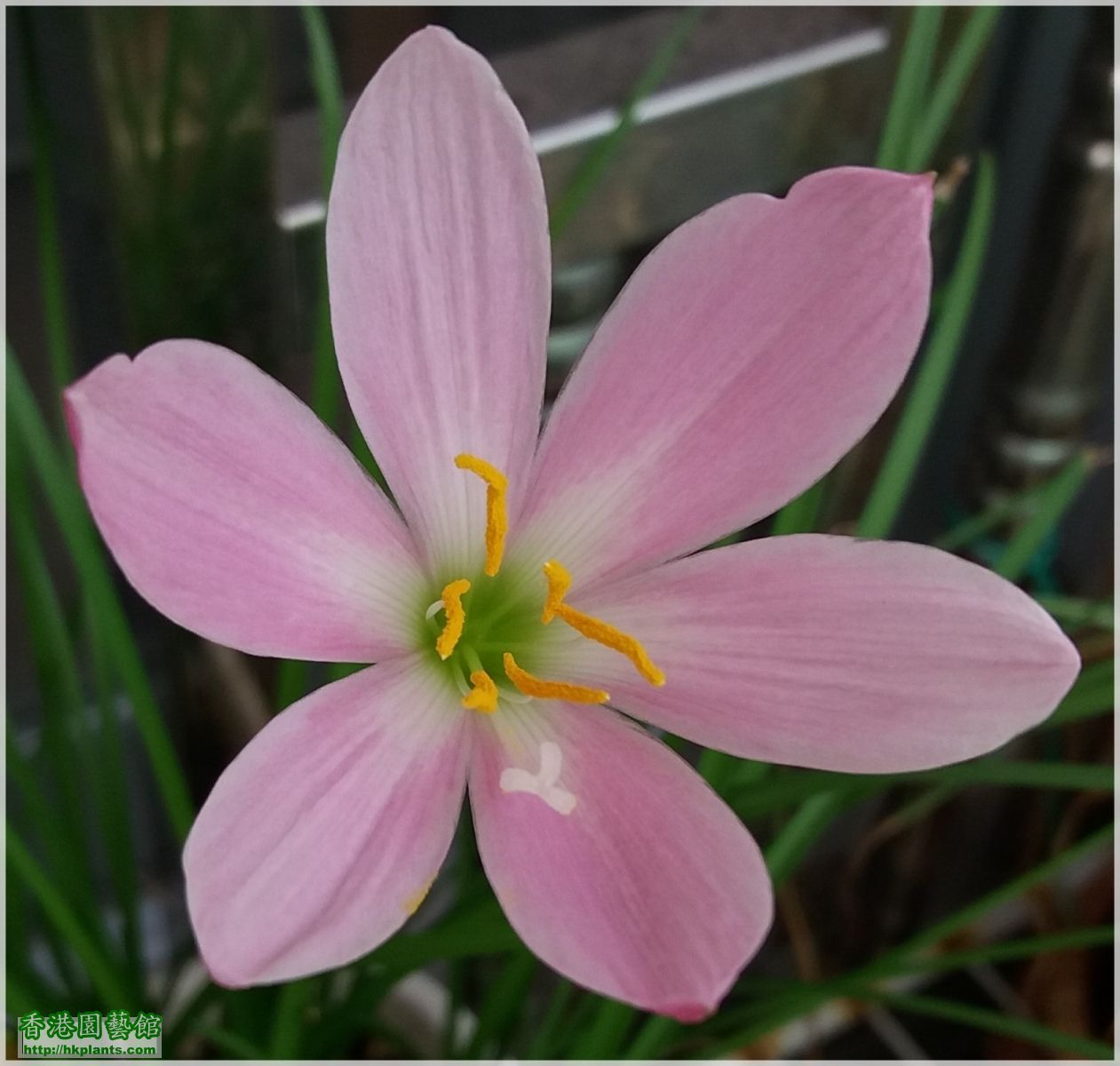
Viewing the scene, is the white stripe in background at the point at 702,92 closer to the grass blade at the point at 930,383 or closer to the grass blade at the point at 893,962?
the grass blade at the point at 930,383

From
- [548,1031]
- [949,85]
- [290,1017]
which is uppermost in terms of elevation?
[949,85]

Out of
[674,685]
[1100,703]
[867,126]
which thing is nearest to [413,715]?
[674,685]

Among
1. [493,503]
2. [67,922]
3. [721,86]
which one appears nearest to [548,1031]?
[67,922]

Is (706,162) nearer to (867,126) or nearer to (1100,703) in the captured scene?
(867,126)

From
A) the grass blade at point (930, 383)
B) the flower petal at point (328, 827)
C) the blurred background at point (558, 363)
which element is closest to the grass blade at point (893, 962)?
the blurred background at point (558, 363)

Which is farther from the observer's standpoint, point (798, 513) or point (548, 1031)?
point (548, 1031)

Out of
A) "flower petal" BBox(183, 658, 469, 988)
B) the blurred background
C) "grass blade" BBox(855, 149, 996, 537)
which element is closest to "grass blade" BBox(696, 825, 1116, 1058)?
the blurred background

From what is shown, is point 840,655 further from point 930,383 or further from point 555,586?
point 930,383

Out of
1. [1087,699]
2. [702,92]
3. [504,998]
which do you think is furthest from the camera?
[702,92]
